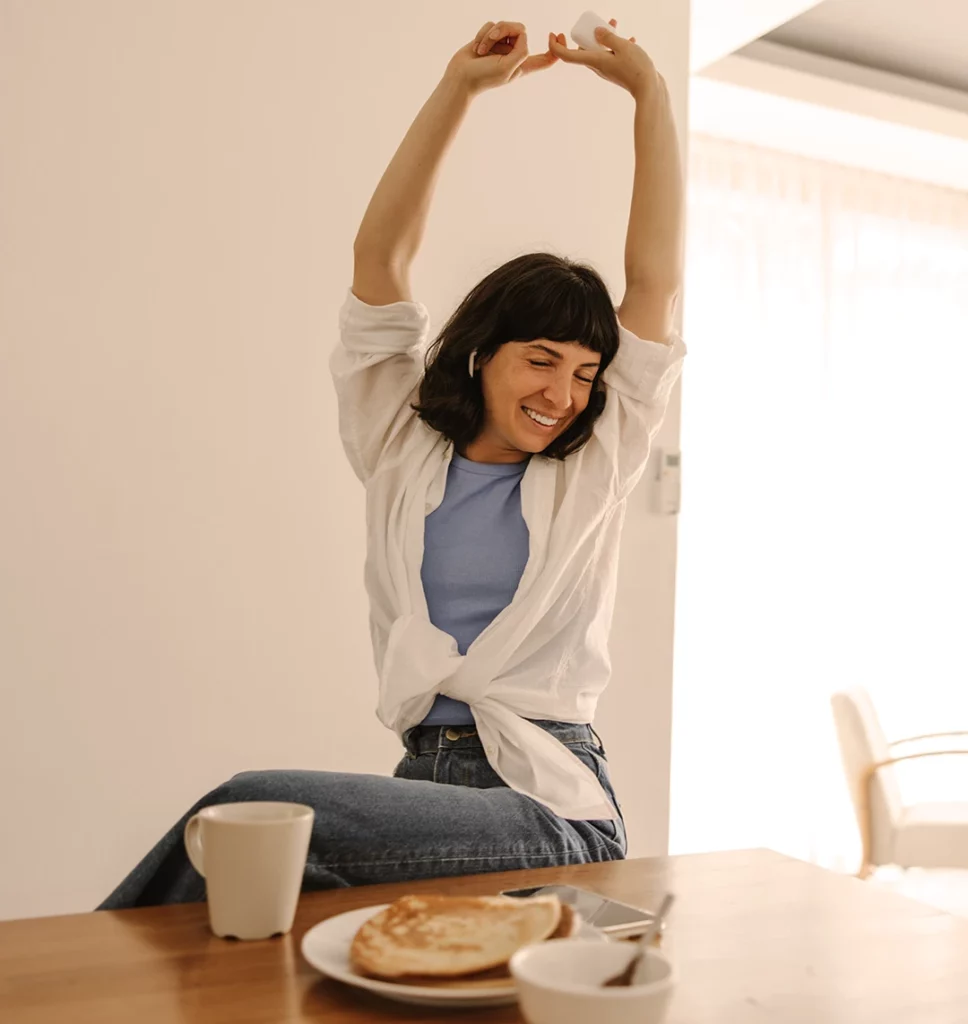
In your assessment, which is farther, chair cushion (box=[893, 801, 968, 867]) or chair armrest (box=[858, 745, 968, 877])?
chair armrest (box=[858, 745, 968, 877])

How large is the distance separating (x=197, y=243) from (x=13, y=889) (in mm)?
1206

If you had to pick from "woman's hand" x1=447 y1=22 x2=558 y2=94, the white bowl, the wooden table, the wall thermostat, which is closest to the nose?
"woman's hand" x1=447 y1=22 x2=558 y2=94

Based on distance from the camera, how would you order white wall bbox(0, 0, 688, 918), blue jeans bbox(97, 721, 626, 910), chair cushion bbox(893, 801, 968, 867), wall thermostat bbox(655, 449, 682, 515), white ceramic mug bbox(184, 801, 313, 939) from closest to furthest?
white ceramic mug bbox(184, 801, 313, 939), blue jeans bbox(97, 721, 626, 910), white wall bbox(0, 0, 688, 918), wall thermostat bbox(655, 449, 682, 515), chair cushion bbox(893, 801, 968, 867)

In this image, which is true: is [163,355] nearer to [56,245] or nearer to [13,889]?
[56,245]

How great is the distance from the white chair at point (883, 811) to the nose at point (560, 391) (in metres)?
2.10

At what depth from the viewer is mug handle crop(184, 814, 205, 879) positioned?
0.87m

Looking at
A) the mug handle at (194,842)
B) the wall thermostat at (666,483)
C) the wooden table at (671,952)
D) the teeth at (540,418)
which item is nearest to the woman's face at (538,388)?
the teeth at (540,418)

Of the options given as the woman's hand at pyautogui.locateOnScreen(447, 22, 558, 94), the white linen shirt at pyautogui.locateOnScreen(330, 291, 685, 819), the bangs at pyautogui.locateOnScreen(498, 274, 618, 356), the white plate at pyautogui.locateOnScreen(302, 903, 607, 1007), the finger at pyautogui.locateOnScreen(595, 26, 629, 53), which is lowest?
the white plate at pyautogui.locateOnScreen(302, 903, 607, 1007)

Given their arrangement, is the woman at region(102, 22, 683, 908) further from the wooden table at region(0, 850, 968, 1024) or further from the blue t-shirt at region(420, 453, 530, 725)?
the wooden table at region(0, 850, 968, 1024)

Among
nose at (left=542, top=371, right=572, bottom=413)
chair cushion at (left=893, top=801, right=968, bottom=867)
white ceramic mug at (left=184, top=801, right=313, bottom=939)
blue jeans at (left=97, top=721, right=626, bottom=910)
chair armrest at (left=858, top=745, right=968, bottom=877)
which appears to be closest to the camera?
white ceramic mug at (left=184, top=801, right=313, bottom=939)

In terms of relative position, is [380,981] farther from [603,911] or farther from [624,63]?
[624,63]

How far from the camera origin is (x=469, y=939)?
2.51 feet

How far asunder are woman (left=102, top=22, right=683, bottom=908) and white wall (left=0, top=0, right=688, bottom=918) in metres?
0.69

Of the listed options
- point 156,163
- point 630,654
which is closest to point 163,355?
point 156,163
